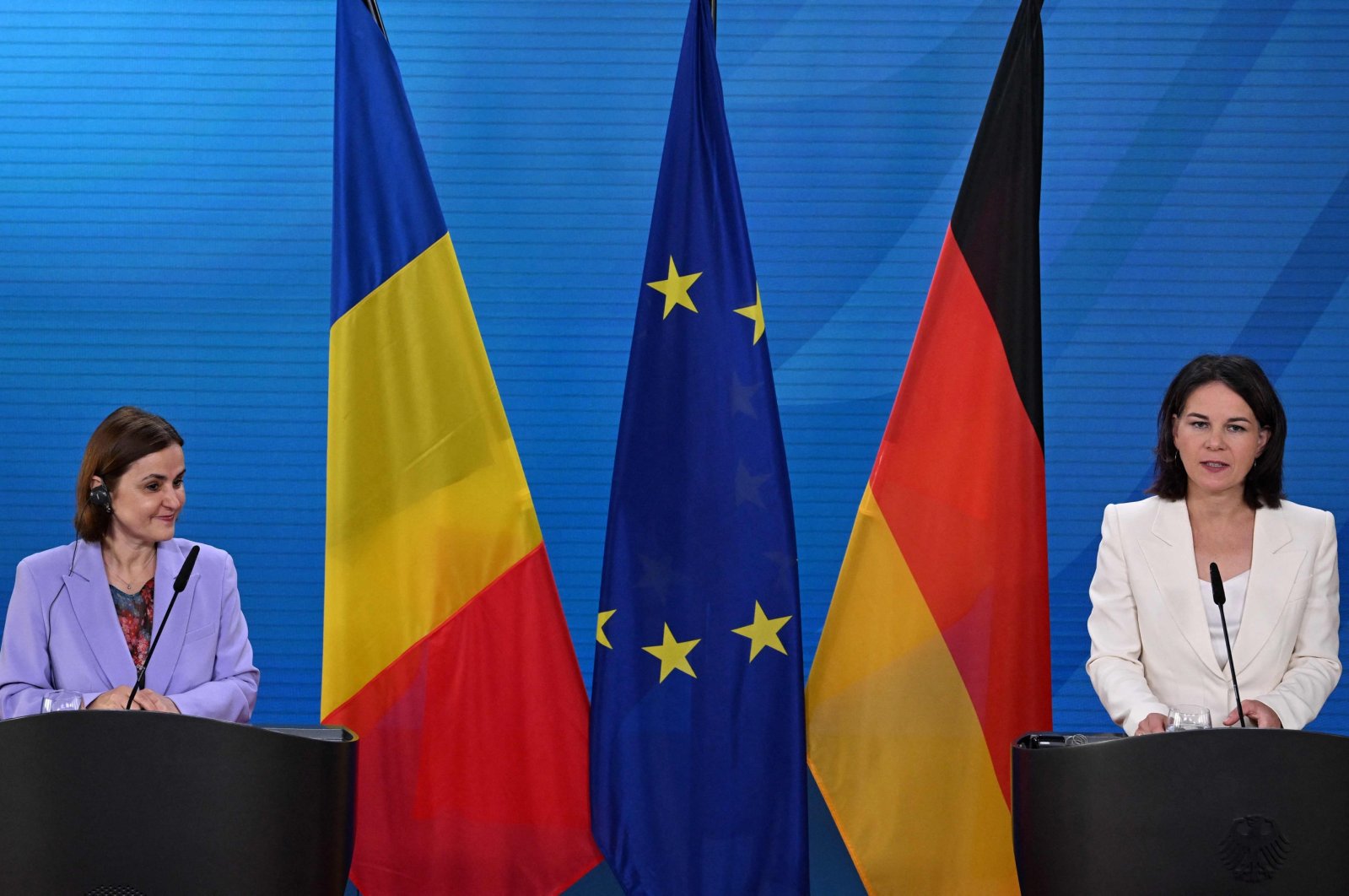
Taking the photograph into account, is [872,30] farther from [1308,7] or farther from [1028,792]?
[1028,792]

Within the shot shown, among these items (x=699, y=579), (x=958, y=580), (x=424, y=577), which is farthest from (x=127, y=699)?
(x=958, y=580)

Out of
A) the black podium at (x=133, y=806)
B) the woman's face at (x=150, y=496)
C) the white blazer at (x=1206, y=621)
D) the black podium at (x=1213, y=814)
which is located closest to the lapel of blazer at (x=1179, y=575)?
the white blazer at (x=1206, y=621)

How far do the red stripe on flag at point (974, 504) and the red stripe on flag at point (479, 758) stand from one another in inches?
33.1

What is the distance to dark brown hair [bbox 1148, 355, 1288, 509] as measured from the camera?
2562mm

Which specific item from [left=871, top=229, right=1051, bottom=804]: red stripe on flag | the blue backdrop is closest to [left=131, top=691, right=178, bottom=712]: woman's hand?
the blue backdrop

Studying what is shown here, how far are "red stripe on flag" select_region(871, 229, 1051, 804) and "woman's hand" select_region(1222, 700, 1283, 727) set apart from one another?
1.72 feet

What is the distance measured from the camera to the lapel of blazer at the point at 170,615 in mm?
2582

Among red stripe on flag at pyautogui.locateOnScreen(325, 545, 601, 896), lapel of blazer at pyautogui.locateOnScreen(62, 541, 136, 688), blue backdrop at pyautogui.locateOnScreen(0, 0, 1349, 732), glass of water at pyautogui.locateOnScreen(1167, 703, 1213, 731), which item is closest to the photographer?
glass of water at pyautogui.locateOnScreen(1167, 703, 1213, 731)

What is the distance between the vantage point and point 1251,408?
8.38 feet

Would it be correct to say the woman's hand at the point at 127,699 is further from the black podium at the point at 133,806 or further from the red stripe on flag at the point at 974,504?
the red stripe on flag at the point at 974,504

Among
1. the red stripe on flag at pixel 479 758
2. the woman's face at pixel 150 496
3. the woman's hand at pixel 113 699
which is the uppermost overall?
the woman's face at pixel 150 496

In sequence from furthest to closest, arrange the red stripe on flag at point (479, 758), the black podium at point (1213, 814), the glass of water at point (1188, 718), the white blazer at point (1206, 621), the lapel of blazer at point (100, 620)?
1. the red stripe on flag at point (479, 758)
2. the lapel of blazer at point (100, 620)
3. the white blazer at point (1206, 621)
4. the glass of water at point (1188, 718)
5. the black podium at point (1213, 814)

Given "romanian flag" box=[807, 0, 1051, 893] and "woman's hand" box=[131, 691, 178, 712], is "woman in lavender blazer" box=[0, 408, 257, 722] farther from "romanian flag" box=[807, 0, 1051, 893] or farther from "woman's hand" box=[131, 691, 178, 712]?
"romanian flag" box=[807, 0, 1051, 893]

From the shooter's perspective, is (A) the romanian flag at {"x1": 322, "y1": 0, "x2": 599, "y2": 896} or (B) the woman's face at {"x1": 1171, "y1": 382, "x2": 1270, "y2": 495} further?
(A) the romanian flag at {"x1": 322, "y1": 0, "x2": 599, "y2": 896}
